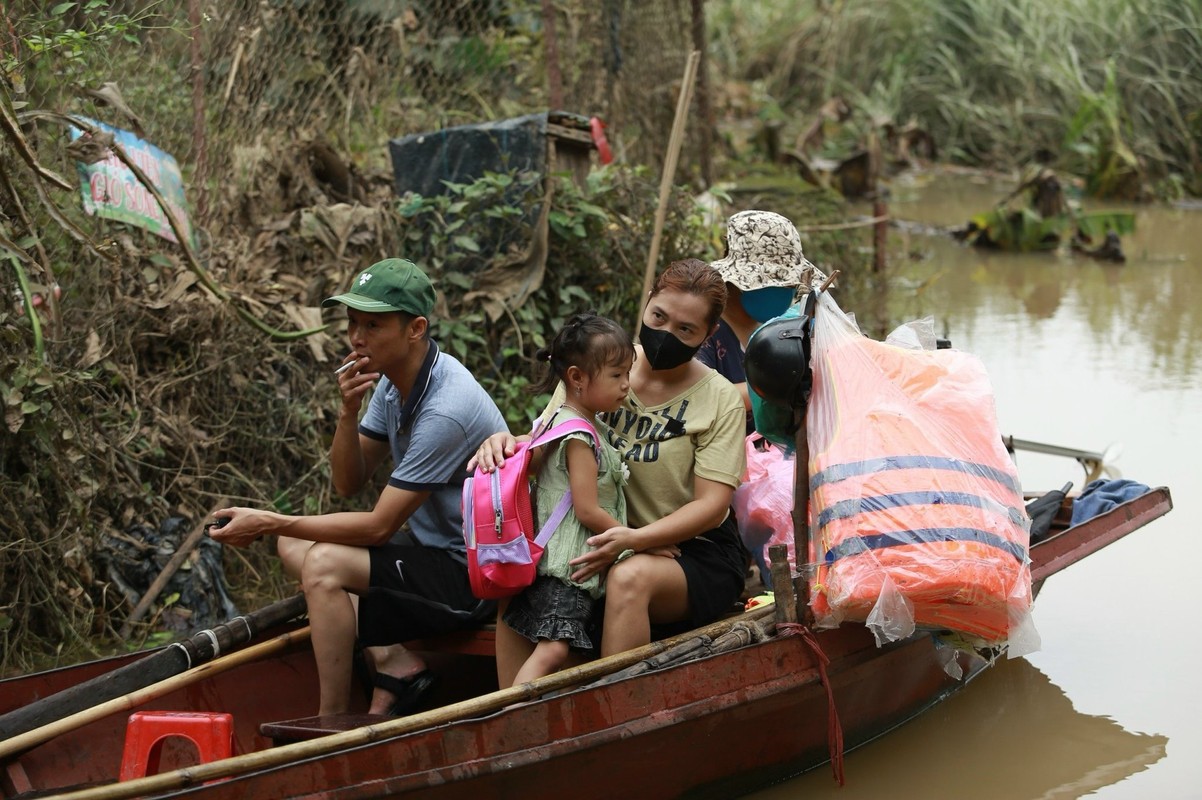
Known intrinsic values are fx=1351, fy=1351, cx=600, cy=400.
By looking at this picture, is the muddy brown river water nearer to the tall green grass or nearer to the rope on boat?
the rope on boat

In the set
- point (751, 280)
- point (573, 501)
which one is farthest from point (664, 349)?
point (751, 280)

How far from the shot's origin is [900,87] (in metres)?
16.7

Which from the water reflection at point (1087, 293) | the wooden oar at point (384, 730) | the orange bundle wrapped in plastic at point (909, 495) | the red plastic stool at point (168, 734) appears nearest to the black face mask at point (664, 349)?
the orange bundle wrapped in plastic at point (909, 495)

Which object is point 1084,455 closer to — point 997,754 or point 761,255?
point 997,754

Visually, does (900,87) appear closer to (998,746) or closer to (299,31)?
(299,31)

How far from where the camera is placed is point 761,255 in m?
4.53

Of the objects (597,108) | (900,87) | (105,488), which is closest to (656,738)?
(105,488)

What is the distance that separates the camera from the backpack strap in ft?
12.0

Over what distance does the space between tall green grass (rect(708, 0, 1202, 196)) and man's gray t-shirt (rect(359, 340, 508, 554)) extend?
12.0 meters

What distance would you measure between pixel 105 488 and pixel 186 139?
1.85 metres

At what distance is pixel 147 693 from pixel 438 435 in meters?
1.07

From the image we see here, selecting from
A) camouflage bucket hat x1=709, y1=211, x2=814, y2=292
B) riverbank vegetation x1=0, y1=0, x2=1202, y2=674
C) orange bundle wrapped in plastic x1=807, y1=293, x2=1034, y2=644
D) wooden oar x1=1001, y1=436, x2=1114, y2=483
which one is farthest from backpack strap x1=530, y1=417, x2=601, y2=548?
wooden oar x1=1001, y1=436, x2=1114, y2=483

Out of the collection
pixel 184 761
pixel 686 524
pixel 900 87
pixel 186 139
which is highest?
pixel 186 139

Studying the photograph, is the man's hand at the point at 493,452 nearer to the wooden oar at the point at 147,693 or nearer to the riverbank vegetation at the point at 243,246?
the wooden oar at the point at 147,693
